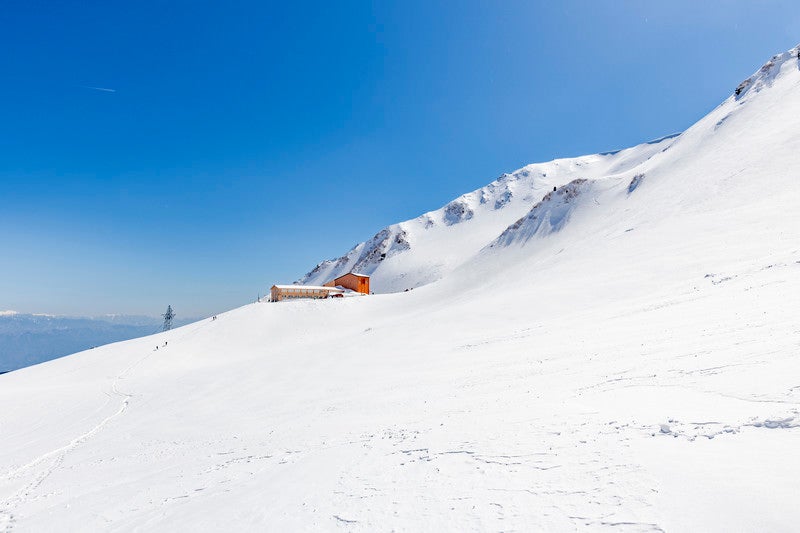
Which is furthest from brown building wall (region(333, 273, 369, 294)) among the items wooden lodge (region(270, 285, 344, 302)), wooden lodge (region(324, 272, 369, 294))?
wooden lodge (region(270, 285, 344, 302))

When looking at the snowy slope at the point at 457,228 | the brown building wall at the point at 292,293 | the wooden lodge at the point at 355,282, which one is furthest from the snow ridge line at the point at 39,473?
the snowy slope at the point at 457,228

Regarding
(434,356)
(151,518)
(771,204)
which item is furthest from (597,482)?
(771,204)

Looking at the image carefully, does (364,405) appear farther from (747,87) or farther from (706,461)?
(747,87)

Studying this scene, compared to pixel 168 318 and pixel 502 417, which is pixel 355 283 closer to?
pixel 168 318

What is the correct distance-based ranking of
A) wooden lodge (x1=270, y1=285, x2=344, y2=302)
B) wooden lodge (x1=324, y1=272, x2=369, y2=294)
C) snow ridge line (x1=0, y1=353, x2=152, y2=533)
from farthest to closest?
wooden lodge (x1=324, y1=272, x2=369, y2=294) → wooden lodge (x1=270, y1=285, x2=344, y2=302) → snow ridge line (x1=0, y1=353, x2=152, y2=533)

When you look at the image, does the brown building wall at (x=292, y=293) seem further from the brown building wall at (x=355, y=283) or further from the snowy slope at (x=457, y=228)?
the snowy slope at (x=457, y=228)

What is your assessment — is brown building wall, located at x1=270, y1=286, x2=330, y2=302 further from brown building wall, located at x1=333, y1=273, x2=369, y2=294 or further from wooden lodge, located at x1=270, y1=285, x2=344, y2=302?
brown building wall, located at x1=333, y1=273, x2=369, y2=294

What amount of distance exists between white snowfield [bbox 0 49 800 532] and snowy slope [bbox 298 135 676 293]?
278 feet

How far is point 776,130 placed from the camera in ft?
156

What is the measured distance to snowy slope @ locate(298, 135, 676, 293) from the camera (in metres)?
124

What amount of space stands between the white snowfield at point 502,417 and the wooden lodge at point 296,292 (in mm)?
28250

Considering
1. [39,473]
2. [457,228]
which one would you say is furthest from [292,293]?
[457,228]

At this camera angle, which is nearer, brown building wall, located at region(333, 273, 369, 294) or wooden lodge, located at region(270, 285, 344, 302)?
wooden lodge, located at region(270, 285, 344, 302)

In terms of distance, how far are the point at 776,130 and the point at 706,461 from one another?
204 feet
